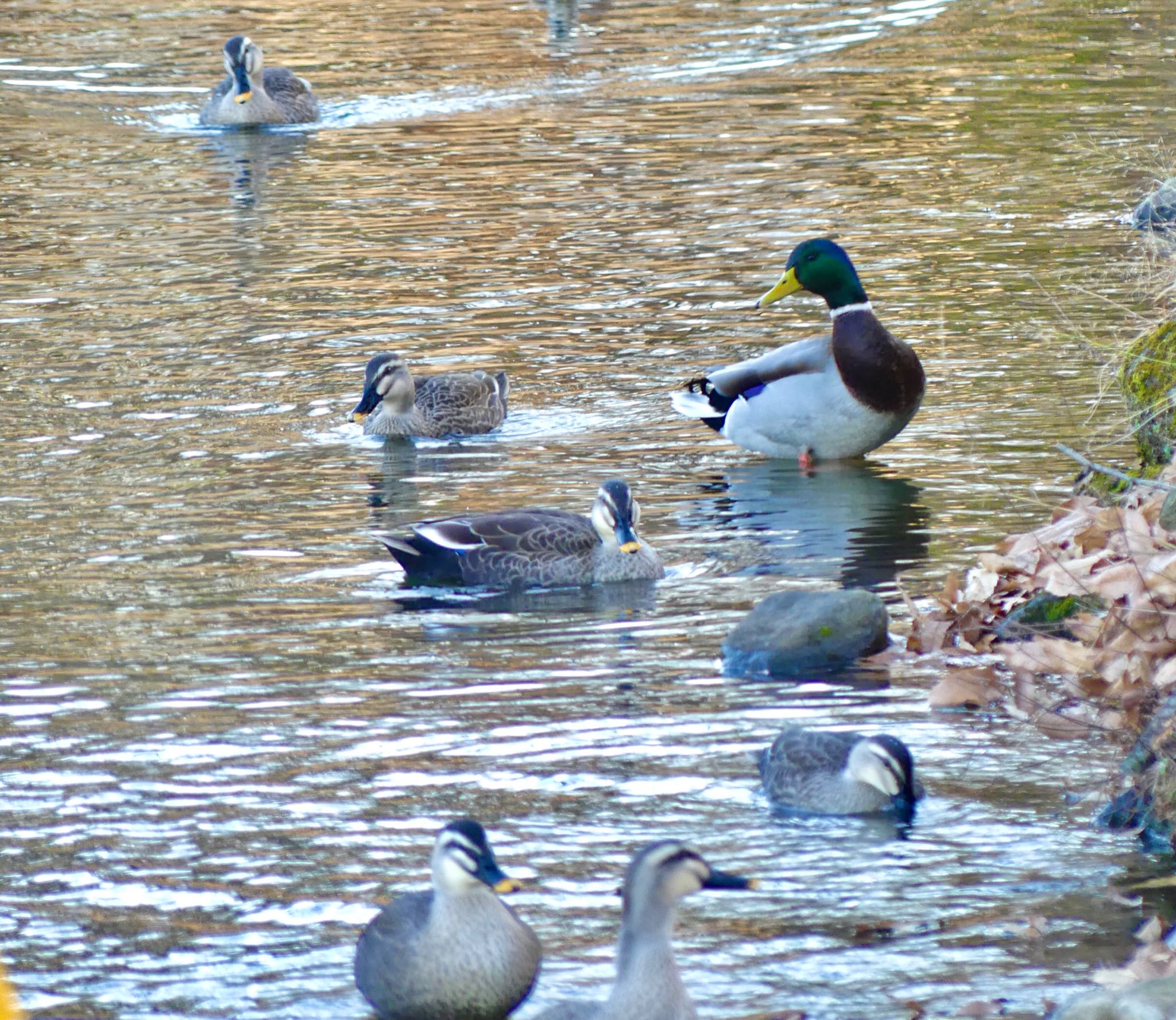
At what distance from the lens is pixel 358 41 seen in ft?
100

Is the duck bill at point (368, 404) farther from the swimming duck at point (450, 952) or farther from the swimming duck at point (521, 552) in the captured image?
the swimming duck at point (450, 952)

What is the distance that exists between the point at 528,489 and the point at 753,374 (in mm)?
1816

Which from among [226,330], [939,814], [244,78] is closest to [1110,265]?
[226,330]

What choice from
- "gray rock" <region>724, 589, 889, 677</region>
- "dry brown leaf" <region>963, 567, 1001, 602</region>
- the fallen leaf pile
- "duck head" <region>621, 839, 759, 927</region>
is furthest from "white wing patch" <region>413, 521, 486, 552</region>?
"duck head" <region>621, 839, 759, 927</region>

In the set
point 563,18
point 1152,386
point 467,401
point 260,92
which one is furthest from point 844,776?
point 563,18

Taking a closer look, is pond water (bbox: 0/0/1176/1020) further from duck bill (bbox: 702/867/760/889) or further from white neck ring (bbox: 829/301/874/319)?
white neck ring (bbox: 829/301/874/319)

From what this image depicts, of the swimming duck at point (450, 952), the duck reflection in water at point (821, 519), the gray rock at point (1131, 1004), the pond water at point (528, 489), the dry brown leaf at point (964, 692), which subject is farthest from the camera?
the duck reflection in water at point (821, 519)

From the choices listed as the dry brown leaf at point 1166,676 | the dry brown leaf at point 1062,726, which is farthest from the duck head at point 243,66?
the dry brown leaf at point 1166,676

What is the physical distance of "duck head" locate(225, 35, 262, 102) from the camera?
24.9 m

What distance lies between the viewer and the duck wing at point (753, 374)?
13672mm

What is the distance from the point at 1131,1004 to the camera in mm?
5555

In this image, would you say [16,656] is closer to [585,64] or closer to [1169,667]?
[1169,667]

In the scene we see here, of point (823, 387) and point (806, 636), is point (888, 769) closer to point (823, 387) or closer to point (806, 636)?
point (806, 636)

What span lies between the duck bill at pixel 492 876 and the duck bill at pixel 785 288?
8525mm
